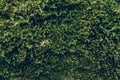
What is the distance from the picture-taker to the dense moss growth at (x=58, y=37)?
3.19 metres

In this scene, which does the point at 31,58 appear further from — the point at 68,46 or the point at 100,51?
the point at 100,51

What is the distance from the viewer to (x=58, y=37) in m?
3.25

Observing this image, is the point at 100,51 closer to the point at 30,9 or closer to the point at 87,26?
the point at 87,26

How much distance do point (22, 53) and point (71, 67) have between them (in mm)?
574

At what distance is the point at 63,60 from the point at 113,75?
60 centimetres

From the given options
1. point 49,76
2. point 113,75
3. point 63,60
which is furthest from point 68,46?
point 113,75

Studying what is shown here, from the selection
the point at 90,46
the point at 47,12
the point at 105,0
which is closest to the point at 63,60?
the point at 90,46

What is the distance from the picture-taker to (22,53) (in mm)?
3242

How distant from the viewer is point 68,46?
328 cm

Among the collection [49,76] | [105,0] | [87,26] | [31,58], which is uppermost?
[105,0]

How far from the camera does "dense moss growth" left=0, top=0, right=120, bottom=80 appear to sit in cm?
319

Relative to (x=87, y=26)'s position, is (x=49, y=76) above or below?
below

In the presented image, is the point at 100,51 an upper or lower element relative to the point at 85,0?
lower

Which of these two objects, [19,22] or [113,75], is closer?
[19,22]
